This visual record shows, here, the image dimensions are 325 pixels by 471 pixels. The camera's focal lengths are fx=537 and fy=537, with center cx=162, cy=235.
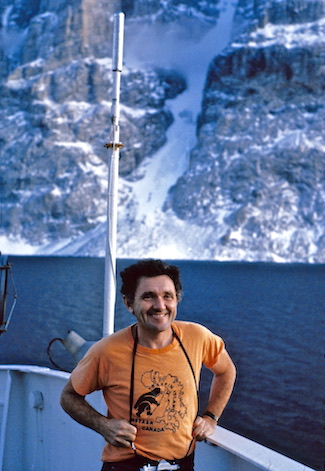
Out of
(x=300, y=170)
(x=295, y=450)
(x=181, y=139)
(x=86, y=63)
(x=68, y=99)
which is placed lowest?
(x=295, y=450)

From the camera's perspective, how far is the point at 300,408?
70.6 feet

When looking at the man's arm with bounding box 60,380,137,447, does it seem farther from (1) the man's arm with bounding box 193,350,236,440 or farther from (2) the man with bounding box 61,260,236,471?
(1) the man's arm with bounding box 193,350,236,440

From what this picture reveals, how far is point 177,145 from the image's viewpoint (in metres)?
181

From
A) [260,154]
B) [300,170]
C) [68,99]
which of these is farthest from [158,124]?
[300,170]

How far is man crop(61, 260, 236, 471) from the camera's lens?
349 cm

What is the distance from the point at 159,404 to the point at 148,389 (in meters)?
0.13

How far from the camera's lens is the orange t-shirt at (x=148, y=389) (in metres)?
3.50

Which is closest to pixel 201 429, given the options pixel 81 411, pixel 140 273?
pixel 81 411

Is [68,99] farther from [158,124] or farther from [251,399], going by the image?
[251,399]

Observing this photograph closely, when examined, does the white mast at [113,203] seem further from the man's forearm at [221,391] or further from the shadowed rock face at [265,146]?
the shadowed rock face at [265,146]

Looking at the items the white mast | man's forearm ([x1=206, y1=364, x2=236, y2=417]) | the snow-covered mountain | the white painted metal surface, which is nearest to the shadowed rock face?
the snow-covered mountain

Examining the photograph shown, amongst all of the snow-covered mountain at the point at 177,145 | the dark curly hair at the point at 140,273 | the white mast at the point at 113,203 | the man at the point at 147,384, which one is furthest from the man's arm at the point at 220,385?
the snow-covered mountain at the point at 177,145

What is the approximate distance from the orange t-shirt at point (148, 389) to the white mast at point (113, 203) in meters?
2.40

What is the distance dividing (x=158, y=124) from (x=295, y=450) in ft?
573
